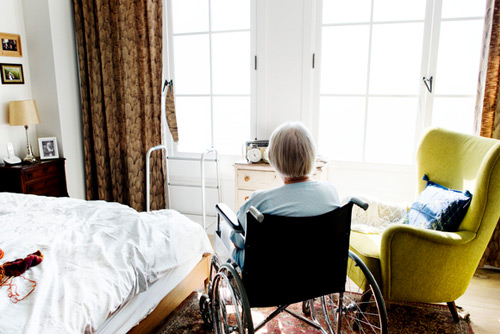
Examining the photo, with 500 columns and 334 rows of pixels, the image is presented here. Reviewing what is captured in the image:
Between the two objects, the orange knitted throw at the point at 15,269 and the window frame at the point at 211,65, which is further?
the window frame at the point at 211,65

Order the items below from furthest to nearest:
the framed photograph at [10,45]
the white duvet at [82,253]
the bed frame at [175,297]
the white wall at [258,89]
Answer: the framed photograph at [10,45] → the white wall at [258,89] → the bed frame at [175,297] → the white duvet at [82,253]

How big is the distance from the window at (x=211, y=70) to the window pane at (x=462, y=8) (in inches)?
59.9

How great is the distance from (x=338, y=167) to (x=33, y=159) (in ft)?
8.59

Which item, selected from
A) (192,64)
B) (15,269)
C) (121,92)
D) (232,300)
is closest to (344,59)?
(192,64)

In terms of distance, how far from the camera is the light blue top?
1.59m

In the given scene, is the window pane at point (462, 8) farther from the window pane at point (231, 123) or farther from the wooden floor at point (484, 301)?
the wooden floor at point (484, 301)

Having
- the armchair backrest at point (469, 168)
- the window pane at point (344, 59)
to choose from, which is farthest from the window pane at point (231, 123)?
the armchair backrest at point (469, 168)

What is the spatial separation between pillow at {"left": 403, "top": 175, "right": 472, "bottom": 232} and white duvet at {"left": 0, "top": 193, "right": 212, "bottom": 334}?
1.26 meters

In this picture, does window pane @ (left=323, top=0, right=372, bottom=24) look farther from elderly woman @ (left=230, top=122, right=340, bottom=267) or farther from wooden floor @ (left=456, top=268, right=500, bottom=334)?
wooden floor @ (left=456, top=268, right=500, bottom=334)

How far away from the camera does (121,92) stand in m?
3.56

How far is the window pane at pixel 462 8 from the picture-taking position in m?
2.81

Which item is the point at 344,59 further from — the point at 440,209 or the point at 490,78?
the point at 440,209

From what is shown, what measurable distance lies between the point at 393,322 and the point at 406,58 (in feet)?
6.67

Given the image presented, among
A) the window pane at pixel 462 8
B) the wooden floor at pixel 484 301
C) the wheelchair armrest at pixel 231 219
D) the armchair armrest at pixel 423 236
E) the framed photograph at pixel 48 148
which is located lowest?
the wooden floor at pixel 484 301
